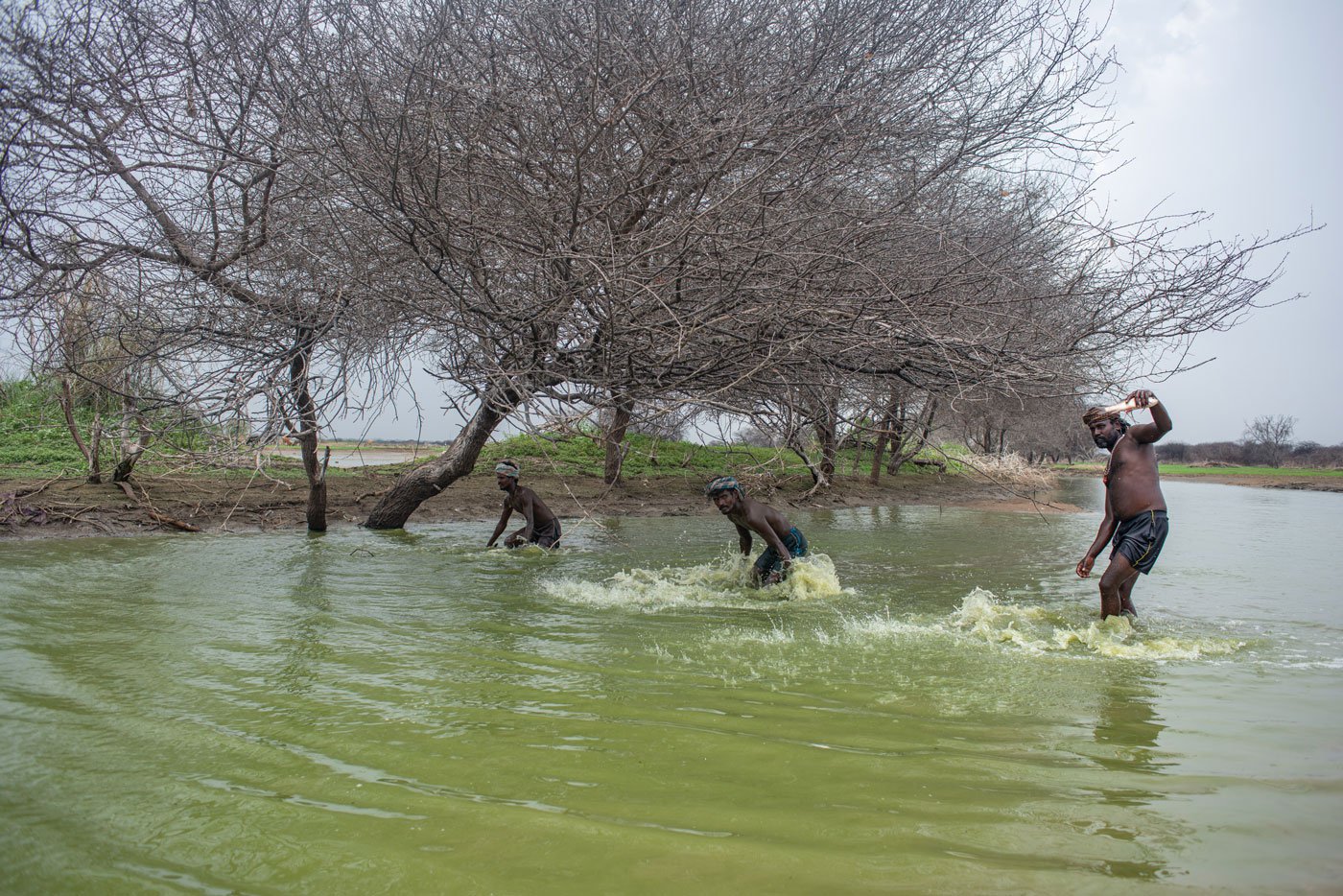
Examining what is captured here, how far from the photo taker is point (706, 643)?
5.83 m

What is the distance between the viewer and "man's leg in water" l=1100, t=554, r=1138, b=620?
21.0ft

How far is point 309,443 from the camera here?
10.5m

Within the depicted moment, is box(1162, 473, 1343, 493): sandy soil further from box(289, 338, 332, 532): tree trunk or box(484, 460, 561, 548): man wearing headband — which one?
box(289, 338, 332, 532): tree trunk

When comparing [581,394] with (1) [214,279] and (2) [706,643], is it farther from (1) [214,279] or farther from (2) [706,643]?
(1) [214,279]

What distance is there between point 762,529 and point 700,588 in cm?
82

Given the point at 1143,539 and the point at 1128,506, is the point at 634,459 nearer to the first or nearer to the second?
the point at 1128,506

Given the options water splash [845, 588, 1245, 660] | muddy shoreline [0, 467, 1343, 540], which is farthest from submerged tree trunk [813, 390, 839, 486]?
water splash [845, 588, 1245, 660]

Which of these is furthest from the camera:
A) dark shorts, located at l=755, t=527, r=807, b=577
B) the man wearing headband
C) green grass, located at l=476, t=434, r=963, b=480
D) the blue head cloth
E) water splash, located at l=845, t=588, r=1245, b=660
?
green grass, located at l=476, t=434, r=963, b=480

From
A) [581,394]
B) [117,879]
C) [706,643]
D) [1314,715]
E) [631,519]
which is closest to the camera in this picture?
[117,879]

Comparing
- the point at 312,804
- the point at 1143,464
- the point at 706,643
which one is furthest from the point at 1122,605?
the point at 312,804

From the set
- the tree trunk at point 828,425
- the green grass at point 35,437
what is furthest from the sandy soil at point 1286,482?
the green grass at point 35,437

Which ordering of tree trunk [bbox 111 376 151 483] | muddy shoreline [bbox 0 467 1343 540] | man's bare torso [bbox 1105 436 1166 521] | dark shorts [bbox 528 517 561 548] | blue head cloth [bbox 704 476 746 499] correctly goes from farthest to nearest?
1. muddy shoreline [bbox 0 467 1343 540]
2. dark shorts [bbox 528 517 561 548]
3. blue head cloth [bbox 704 476 746 499]
4. tree trunk [bbox 111 376 151 483]
5. man's bare torso [bbox 1105 436 1166 521]

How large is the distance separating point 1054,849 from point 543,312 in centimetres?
537

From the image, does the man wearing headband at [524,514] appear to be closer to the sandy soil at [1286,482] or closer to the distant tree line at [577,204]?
the distant tree line at [577,204]
